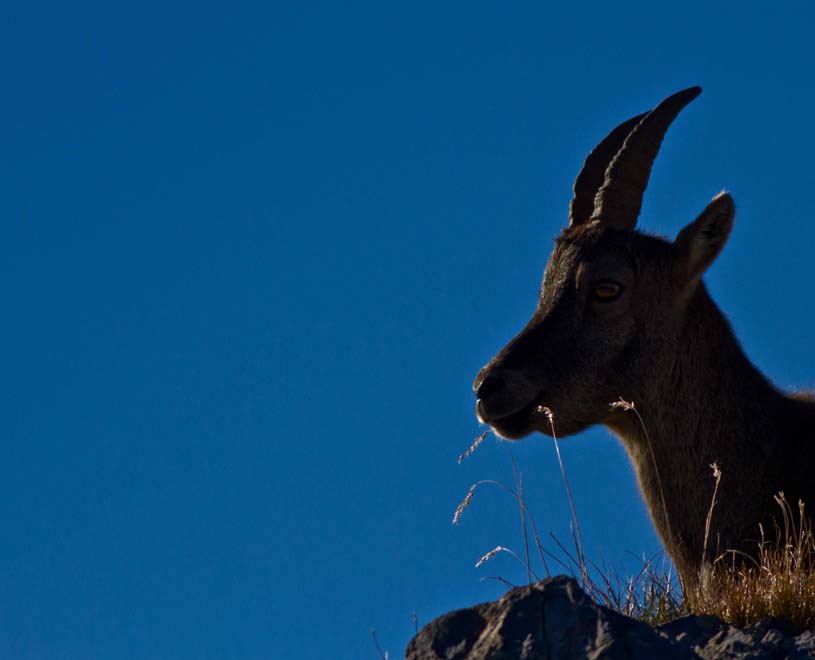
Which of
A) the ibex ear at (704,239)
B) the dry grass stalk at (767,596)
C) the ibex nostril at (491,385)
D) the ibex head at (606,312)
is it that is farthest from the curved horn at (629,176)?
the dry grass stalk at (767,596)

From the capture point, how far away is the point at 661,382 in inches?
324

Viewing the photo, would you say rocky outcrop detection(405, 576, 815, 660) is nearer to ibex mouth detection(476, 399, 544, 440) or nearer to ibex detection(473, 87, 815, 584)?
ibex detection(473, 87, 815, 584)

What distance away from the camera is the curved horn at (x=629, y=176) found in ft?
29.6

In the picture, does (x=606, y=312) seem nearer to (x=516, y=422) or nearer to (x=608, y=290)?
(x=608, y=290)

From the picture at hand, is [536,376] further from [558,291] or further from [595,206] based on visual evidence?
[595,206]

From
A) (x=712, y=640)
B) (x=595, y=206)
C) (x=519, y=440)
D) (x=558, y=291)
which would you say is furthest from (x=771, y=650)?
(x=595, y=206)

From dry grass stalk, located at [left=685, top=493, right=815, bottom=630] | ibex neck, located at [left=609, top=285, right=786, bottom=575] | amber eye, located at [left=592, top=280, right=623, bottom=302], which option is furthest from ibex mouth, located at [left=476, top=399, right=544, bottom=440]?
dry grass stalk, located at [left=685, top=493, right=815, bottom=630]

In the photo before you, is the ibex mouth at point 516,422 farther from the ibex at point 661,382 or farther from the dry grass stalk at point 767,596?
the dry grass stalk at point 767,596

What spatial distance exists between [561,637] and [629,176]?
4.90m

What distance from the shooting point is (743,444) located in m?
7.96

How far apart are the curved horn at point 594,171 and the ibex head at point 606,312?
0.55 m

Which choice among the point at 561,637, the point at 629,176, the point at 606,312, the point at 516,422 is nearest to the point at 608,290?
the point at 606,312

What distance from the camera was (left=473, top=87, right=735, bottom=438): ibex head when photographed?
325 inches

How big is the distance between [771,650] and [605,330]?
3540 mm
